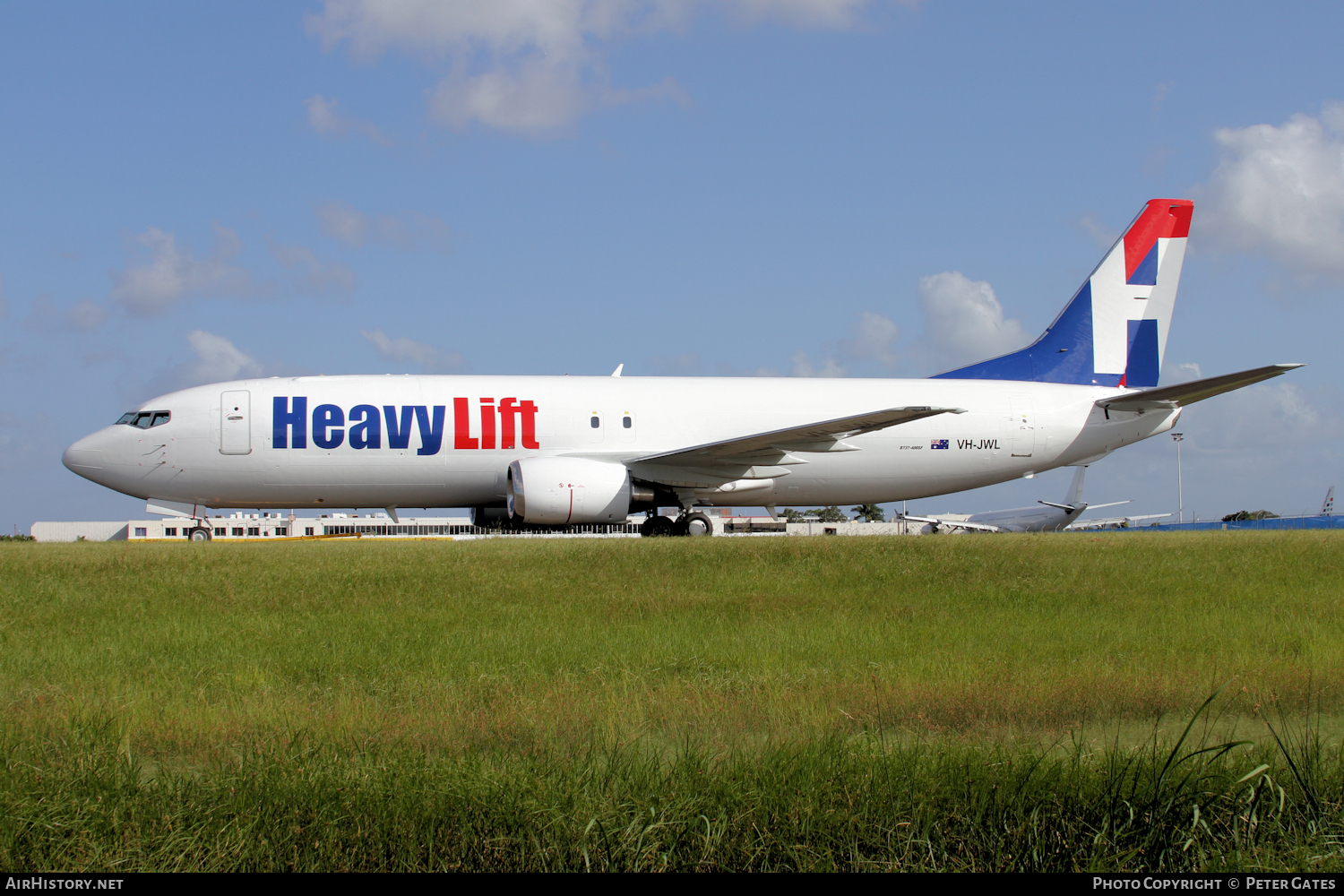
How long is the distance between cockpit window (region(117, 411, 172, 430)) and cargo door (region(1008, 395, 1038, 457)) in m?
19.8

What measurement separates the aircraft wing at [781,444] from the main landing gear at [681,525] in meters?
1.21

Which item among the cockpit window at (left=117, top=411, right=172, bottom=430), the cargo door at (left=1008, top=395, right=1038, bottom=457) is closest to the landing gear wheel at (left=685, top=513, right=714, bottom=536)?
the cargo door at (left=1008, top=395, right=1038, bottom=457)

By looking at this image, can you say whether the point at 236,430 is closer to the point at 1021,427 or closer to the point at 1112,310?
the point at 1021,427

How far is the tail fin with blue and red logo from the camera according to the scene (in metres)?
26.6

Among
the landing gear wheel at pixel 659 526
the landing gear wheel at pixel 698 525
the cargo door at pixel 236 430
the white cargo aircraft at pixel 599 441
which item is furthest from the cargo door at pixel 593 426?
the cargo door at pixel 236 430

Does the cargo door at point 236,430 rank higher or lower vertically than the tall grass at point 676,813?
higher

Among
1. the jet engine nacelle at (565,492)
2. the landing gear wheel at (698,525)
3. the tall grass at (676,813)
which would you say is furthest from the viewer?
the landing gear wheel at (698,525)

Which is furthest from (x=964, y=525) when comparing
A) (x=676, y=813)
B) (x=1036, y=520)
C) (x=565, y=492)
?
(x=676, y=813)

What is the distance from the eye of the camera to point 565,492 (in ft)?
66.5

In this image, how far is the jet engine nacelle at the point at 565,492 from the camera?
20219 mm

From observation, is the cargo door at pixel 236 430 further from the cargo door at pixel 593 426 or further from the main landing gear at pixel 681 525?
the main landing gear at pixel 681 525

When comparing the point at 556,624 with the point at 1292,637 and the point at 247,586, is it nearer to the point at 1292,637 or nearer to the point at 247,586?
the point at 247,586

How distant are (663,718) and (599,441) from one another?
15877 millimetres

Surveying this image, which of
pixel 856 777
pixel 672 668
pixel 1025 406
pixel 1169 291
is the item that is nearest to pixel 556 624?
pixel 672 668
